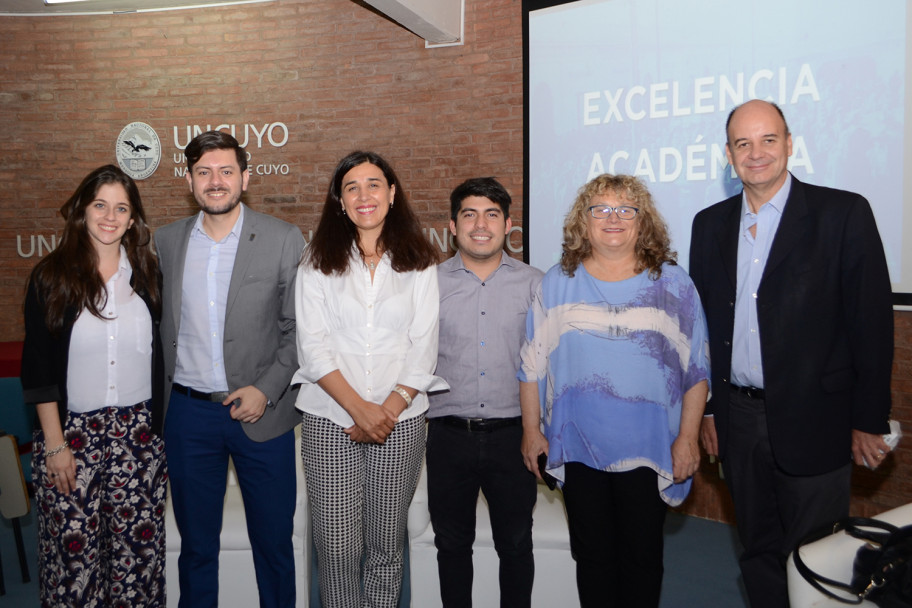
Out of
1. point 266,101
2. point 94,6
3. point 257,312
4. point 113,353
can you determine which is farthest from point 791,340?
point 94,6

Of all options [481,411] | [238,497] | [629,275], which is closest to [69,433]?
[238,497]

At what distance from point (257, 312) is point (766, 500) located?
1.87 meters

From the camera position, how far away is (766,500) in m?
2.27

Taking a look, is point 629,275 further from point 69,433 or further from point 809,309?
point 69,433

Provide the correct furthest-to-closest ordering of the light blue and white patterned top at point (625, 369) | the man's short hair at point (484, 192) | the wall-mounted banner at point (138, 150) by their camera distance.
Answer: the wall-mounted banner at point (138, 150) → the man's short hair at point (484, 192) → the light blue and white patterned top at point (625, 369)

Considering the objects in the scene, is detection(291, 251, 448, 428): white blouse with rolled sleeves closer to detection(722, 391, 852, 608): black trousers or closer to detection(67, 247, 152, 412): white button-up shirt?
detection(67, 247, 152, 412): white button-up shirt

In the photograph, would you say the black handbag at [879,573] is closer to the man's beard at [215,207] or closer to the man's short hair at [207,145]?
the man's beard at [215,207]

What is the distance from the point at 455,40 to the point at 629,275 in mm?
3204

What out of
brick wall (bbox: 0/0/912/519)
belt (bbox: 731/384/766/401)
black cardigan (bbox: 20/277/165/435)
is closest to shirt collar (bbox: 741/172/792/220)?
belt (bbox: 731/384/766/401)

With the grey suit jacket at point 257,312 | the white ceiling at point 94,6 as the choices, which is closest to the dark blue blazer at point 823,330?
the grey suit jacket at point 257,312

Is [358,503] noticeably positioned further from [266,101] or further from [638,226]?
[266,101]

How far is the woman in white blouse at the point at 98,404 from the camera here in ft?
7.07

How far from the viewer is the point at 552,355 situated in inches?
85.3

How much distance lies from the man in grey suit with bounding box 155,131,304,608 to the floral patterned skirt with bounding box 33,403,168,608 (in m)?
0.12
